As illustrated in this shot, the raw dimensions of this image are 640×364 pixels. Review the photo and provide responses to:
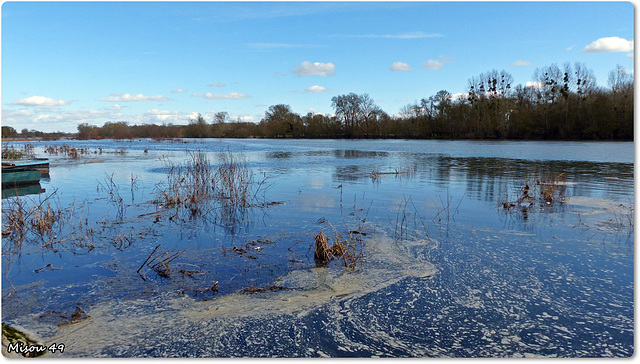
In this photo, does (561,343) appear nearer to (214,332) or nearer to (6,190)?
(214,332)

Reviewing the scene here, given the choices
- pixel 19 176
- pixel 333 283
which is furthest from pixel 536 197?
pixel 19 176

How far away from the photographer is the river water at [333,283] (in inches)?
151

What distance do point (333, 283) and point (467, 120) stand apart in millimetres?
61532

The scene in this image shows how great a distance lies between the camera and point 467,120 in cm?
6194

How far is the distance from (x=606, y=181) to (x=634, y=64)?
11743mm

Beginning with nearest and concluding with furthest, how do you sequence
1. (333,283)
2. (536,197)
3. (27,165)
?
1. (333,283)
2. (536,197)
3. (27,165)

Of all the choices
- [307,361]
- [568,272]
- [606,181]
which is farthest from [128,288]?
[606,181]

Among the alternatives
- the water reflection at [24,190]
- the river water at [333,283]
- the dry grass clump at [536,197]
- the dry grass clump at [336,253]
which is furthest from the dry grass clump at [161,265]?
the water reflection at [24,190]

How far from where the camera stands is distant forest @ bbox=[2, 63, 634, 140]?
4591 cm

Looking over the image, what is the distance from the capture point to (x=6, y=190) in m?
13.9

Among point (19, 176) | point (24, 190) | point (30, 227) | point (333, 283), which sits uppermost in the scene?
point (19, 176)

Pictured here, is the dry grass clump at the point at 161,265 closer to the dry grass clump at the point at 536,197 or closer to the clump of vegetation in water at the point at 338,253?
the clump of vegetation in water at the point at 338,253

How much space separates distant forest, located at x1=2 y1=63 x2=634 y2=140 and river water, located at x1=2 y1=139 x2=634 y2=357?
2752cm

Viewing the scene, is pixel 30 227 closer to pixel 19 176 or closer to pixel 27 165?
pixel 19 176
